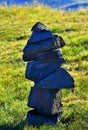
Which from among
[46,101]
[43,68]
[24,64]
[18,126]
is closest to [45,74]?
[43,68]

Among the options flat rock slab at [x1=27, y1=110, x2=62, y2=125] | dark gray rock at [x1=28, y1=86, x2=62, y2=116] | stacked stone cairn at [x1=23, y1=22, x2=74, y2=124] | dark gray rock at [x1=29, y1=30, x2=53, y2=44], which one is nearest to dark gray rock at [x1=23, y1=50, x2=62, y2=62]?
stacked stone cairn at [x1=23, y1=22, x2=74, y2=124]

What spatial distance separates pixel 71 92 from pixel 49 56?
8.66 ft

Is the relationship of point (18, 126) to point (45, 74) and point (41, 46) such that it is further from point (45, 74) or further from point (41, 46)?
point (41, 46)

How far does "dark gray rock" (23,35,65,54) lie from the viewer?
10.5 m

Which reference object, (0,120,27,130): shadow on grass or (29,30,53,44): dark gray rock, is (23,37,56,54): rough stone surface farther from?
(0,120,27,130): shadow on grass

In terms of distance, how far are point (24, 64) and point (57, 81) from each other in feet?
20.8

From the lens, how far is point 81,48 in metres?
18.3

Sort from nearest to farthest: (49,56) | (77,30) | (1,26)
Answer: (49,56)
(77,30)
(1,26)

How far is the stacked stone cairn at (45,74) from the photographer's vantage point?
34.3 ft

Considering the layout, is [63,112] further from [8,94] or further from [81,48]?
[81,48]

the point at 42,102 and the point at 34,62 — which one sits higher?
the point at 34,62

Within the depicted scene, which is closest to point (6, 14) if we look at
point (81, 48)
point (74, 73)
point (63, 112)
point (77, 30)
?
point (77, 30)

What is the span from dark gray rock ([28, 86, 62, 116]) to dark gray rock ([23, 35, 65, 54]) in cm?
78

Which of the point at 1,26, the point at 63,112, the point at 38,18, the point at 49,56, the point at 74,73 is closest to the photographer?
the point at 49,56
